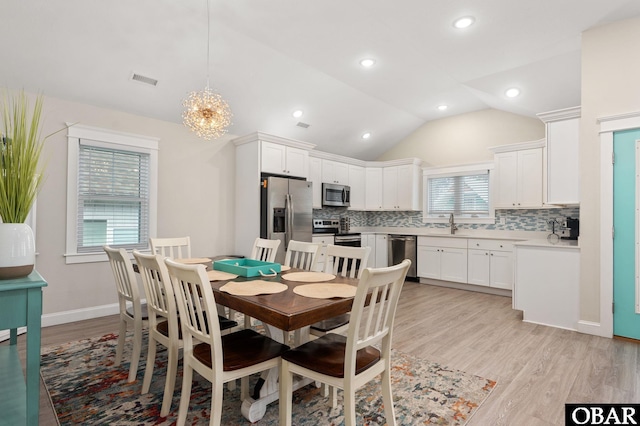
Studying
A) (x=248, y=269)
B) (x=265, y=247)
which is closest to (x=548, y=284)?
(x=265, y=247)

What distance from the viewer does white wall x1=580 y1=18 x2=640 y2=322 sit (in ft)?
10.5

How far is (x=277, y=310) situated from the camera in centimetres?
154

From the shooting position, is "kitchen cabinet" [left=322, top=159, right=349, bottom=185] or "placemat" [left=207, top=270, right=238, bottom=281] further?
"kitchen cabinet" [left=322, top=159, right=349, bottom=185]

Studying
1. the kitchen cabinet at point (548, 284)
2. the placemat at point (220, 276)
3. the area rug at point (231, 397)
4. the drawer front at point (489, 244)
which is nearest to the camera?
the area rug at point (231, 397)

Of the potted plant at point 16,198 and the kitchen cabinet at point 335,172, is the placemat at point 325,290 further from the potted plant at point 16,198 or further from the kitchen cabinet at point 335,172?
the kitchen cabinet at point 335,172

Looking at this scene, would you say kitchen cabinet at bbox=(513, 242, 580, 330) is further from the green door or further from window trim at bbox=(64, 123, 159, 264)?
window trim at bbox=(64, 123, 159, 264)

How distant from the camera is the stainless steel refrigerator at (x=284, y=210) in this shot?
461cm

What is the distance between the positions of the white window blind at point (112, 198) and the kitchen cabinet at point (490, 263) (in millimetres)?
4849

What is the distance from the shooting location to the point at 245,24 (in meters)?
3.38

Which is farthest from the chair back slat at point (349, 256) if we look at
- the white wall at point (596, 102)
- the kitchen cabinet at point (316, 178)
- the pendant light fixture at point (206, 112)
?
the kitchen cabinet at point (316, 178)

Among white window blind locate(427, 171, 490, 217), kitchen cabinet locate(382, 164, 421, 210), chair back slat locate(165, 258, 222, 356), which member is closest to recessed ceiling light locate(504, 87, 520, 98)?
white window blind locate(427, 171, 490, 217)

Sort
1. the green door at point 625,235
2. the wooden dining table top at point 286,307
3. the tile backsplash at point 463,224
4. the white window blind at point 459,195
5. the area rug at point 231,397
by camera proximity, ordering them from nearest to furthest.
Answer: the wooden dining table top at point 286,307 < the area rug at point 231,397 < the green door at point 625,235 < the tile backsplash at point 463,224 < the white window blind at point 459,195

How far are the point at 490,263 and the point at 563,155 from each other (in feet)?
6.56

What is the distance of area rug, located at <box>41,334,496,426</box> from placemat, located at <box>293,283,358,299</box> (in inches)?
30.1
